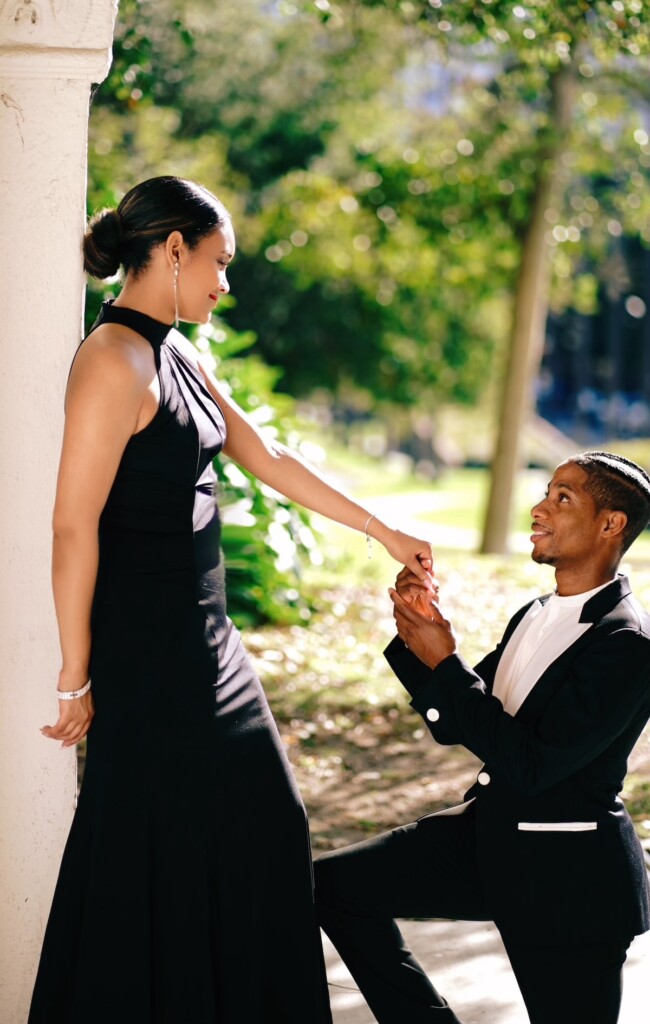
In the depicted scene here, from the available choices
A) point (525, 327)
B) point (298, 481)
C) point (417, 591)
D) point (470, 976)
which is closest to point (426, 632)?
point (417, 591)

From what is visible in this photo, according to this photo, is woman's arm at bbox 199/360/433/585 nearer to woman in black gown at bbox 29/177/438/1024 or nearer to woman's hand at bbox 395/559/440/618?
woman's hand at bbox 395/559/440/618

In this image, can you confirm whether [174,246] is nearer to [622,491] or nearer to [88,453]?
[88,453]

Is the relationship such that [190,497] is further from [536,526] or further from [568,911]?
[568,911]

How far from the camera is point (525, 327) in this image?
1370 centimetres

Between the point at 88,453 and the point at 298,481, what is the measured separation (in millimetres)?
853

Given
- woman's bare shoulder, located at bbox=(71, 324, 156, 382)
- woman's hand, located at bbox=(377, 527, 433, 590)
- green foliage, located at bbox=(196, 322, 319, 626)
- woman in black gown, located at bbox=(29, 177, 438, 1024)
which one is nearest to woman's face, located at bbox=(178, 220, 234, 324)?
woman in black gown, located at bbox=(29, 177, 438, 1024)

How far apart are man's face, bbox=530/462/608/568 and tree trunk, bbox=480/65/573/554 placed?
1062cm

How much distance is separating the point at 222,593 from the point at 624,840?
1.07 meters

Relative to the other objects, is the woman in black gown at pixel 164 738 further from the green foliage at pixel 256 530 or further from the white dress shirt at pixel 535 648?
the green foliage at pixel 256 530

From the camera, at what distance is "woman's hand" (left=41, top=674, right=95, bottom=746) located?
271cm

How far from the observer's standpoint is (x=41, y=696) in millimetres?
2945

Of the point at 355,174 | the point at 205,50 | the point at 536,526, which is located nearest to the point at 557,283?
the point at 355,174

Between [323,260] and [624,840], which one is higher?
[323,260]

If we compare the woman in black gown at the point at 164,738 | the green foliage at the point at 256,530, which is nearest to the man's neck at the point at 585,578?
the woman in black gown at the point at 164,738
